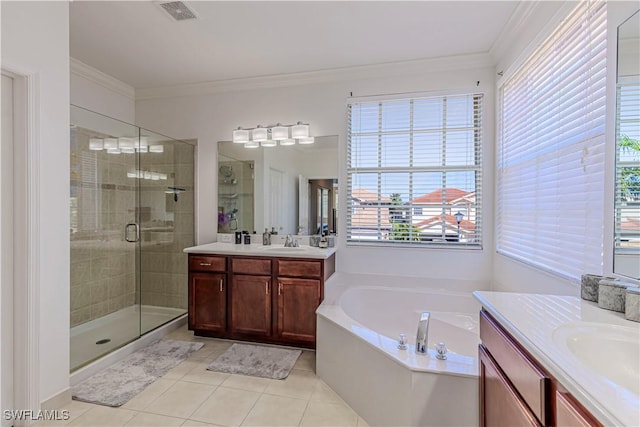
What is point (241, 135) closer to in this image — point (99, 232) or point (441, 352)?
A: point (99, 232)

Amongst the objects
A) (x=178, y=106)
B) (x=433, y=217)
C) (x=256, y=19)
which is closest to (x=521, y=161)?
(x=433, y=217)

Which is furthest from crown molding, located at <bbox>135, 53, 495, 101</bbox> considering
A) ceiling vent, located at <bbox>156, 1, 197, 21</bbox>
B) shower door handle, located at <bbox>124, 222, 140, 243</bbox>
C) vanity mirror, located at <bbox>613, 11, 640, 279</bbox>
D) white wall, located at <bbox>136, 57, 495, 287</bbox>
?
vanity mirror, located at <bbox>613, 11, 640, 279</bbox>

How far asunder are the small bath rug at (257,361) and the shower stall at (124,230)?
2.99 feet

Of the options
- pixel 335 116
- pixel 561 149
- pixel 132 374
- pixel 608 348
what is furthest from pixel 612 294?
pixel 132 374

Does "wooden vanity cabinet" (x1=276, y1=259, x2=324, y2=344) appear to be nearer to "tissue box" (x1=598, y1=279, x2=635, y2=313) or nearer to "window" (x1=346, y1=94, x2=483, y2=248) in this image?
"window" (x1=346, y1=94, x2=483, y2=248)

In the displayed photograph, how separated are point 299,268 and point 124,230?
1.91 m

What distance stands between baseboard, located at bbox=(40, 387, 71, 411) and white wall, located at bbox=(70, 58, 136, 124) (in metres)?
2.55

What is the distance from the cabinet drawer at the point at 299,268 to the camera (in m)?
2.72

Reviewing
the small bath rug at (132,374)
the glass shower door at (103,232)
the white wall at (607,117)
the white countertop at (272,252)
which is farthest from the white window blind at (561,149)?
the glass shower door at (103,232)

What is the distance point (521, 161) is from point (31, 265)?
3.22 metres

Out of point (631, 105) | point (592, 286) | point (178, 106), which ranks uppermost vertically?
point (178, 106)

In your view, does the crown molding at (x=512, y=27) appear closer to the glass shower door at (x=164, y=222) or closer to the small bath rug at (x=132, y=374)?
the glass shower door at (x=164, y=222)

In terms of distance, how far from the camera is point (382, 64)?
3.02m

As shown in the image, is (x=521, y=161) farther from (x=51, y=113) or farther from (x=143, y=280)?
(x=143, y=280)
